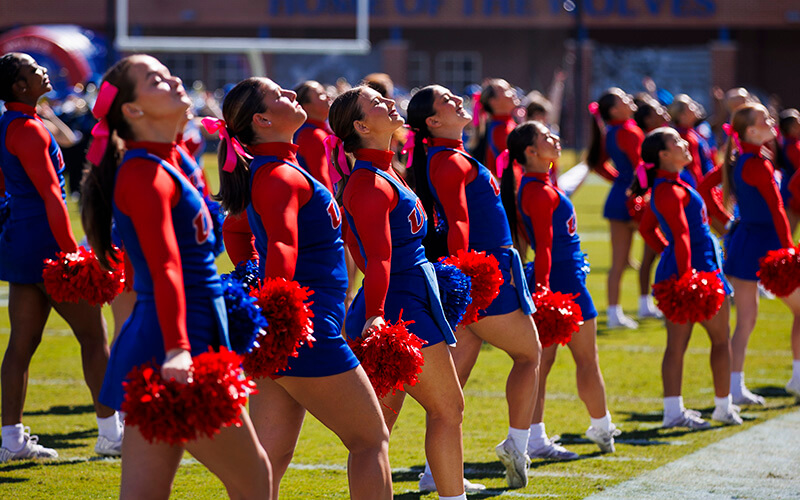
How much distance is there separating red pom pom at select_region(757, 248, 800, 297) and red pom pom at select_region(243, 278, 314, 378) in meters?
3.92

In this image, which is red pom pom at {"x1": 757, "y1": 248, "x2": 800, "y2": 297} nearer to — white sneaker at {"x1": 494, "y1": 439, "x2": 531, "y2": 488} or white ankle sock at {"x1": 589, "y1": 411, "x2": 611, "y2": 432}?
white ankle sock at {"x1": 589, "y1": 411, "x2": 611, "y2": 432}

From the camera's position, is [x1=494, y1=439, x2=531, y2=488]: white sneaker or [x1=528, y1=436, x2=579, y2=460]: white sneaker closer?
[x1=494, y1=439, x2=531, y2=488]: white sneaker

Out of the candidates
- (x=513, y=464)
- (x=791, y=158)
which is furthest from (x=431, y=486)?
(x=791, y=158)

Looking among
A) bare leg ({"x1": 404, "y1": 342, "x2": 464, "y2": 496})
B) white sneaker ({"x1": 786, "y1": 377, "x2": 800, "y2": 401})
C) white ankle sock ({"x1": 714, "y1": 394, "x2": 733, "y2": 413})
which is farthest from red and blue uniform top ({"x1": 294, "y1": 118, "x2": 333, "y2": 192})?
white sneaker ({"x1": 786, "y1": 377, "x2": 800, "y2": 401})

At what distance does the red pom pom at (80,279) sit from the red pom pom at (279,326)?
5.81ft

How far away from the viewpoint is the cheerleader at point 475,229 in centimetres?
452

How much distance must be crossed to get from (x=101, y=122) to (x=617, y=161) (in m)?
7.04

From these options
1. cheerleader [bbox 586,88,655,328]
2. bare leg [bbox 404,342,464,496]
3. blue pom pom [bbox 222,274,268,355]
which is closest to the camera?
blue pom pom [bbox 222,274,268,355]

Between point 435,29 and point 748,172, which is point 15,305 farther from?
point 435,29

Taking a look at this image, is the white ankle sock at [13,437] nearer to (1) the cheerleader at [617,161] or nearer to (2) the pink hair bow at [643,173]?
(2) the pink hair bow at [643,173]

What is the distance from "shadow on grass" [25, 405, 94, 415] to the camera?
6.45 m

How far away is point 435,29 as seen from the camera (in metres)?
41.6

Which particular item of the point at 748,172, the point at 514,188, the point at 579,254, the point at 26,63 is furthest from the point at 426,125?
the point at 748,172

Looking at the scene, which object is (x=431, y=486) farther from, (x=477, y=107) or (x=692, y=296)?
(x=477, y=107)
